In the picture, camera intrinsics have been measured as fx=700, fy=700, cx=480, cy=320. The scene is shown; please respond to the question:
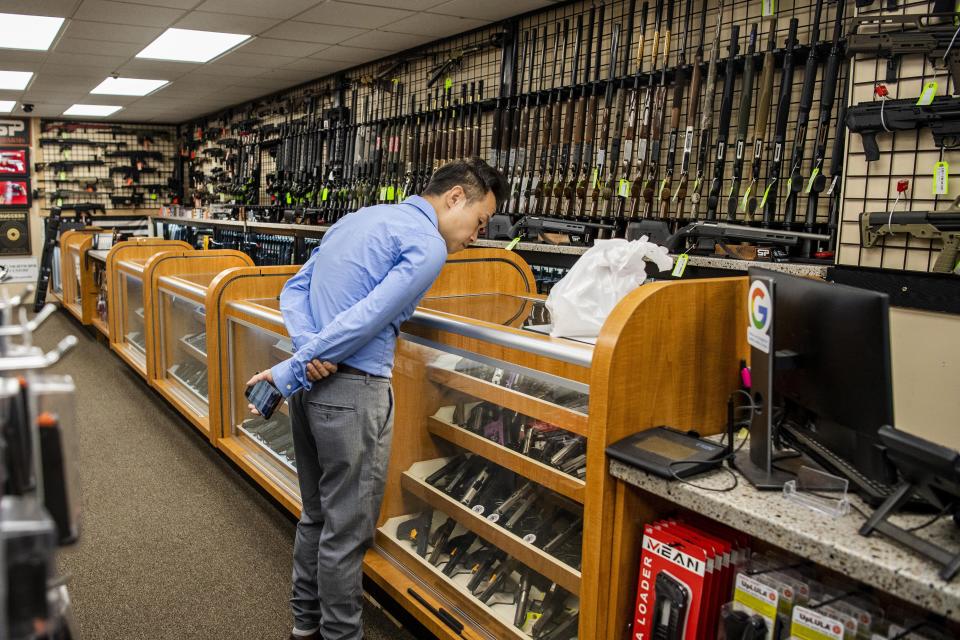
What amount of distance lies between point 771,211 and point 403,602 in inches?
105

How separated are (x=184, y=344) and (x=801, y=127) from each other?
367cm

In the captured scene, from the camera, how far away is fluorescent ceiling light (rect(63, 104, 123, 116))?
396 inches

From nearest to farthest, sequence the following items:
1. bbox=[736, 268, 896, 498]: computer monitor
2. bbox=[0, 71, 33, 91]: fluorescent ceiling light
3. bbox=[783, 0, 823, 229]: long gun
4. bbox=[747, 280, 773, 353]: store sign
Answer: bbox=[736, 268, 896, 498]: computer monitor
bbox=[747, 280, 773, 353]: store sign
bbox=[783, 0, 823, 229]: long gun
bbox=[0, 71, 33, 91]: fluorescent ceiling light

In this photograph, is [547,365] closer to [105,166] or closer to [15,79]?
[15,79]

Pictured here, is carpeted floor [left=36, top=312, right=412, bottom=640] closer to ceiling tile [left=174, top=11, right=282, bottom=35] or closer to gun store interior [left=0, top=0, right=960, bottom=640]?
gun store interior [left=0, top=0, right=960, bottom=640]

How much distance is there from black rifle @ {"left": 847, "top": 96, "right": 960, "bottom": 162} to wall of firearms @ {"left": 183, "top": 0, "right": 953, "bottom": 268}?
3.5 inches

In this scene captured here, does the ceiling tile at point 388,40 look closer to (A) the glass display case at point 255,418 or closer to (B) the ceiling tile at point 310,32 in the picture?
(B) the ceiling tile at point 310,32

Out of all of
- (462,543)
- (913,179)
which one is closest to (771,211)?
(913,179)

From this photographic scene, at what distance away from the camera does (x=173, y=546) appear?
110 inches

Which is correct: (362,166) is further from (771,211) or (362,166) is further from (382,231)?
(382,231)

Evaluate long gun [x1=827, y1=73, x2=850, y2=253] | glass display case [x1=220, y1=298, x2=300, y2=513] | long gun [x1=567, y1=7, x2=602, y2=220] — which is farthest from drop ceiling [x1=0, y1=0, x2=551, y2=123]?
glass display case [x1=220, y1=298, x2=300, y2=513]

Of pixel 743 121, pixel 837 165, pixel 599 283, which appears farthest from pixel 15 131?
pixel 599 283

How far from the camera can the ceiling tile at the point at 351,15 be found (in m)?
5.02

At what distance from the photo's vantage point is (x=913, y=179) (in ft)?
9.37
